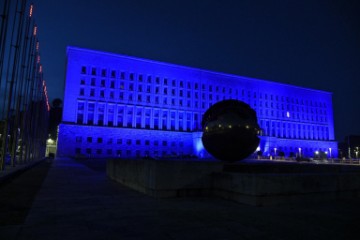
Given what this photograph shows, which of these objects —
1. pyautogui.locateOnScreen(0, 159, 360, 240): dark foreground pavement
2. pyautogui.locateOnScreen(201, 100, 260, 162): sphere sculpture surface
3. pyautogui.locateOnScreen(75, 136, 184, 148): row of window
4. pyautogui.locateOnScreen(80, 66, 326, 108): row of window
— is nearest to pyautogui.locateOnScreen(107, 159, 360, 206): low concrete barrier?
pyautogui.locateOnScreen(0, 159, 360, 240): dark foreground pavement

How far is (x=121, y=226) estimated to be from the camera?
4.69 metres

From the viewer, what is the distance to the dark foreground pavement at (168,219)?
4254mm

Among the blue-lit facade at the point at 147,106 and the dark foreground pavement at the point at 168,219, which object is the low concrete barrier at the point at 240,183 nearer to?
the dark foreground pavement at the point at 168,219

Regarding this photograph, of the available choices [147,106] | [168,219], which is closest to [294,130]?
[147,106]

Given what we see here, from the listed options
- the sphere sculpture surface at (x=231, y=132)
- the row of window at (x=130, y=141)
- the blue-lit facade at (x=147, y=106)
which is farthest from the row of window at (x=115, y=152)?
the sphere sculpture surface at (x=231, y=132)

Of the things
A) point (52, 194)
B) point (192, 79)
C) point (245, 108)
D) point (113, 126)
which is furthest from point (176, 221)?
point (192, 79)

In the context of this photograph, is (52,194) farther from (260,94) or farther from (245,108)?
(260,94)

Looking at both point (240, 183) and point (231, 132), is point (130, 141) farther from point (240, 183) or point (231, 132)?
point (240, 183)

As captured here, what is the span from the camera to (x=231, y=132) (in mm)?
9961

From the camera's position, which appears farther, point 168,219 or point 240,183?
point 240,183

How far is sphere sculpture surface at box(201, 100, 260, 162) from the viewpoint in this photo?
10008 millimetres

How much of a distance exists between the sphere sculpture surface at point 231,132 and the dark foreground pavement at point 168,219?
2.96 meters

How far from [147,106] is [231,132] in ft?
231

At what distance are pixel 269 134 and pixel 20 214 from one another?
321 ft
